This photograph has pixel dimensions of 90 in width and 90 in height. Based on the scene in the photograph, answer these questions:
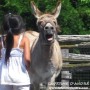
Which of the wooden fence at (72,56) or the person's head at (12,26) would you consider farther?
the wooden fence at (72,56)

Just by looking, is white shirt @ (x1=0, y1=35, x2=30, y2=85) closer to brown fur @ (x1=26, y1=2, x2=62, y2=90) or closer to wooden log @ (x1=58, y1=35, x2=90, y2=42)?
brown fur @ (x1=26, y1=2, x2=62, y2=90)

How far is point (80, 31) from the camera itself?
12305 mm

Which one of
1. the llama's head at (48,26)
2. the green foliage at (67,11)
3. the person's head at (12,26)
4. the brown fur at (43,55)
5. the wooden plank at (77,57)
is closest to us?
the person's head at (12,26)

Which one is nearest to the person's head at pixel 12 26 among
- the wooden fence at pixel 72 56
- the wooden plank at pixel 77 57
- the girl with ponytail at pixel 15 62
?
the girl with ponytail at pixel 15 62

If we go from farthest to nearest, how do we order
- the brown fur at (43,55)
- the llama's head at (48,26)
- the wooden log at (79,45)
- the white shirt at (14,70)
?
the wooden log at (79,45)
the brown fur at (43,55)
the llama's head at (48,26)
the white shirt at (14,70)

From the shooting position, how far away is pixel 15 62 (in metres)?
6.62

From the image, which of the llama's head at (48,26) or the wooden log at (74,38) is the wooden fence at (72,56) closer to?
the wooden log at (74,38)

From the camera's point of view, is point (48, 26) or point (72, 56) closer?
point (48, 26)

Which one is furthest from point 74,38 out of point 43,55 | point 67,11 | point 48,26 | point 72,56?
point 48,26

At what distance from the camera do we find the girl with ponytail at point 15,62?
Result: 21.5 feet

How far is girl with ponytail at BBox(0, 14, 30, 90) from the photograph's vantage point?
6555 millimetres

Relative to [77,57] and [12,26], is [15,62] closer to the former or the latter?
[12,26]

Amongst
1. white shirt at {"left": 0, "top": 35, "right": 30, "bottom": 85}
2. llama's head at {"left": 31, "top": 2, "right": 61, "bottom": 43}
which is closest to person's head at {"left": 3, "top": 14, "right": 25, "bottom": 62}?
white shirt at {"left": 0, "top": 35, "right": 30, "bottom": 85}

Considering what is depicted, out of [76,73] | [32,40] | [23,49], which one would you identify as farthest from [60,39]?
[23,49]
